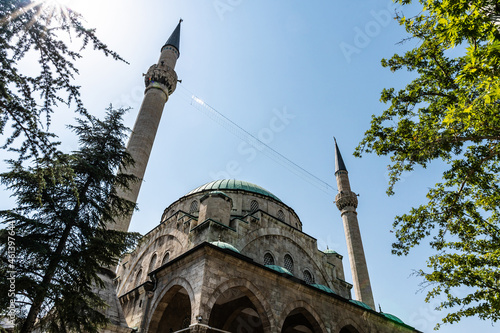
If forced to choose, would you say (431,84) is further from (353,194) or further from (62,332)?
(353,194)

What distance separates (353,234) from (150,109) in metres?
17.8

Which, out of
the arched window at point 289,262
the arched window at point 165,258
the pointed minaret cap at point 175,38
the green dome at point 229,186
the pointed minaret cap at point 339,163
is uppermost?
the pointed minaret cap at point 175,38

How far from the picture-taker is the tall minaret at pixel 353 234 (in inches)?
896

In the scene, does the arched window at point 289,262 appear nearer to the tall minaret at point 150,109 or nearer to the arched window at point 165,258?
the arched window at point 165,258

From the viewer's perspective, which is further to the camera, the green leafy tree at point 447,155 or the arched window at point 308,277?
the arched window at point 308,277

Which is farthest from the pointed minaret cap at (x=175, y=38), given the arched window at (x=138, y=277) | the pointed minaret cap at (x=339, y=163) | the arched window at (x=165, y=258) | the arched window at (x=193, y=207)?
the pointed minaret cap at (x=339, y=163)

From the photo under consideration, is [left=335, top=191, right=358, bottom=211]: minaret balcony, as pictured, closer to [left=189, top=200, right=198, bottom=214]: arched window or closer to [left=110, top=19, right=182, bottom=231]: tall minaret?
[left=189, top=200, right=198, bottom=214]: arched window

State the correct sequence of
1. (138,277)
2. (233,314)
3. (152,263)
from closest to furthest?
(233,314) < (152,263) < (138,277)

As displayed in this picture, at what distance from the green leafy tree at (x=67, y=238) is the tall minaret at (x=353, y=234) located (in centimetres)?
1900

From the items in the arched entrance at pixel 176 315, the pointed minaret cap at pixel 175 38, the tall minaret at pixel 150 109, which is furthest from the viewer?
the pointed minaret cap at pixel 175 38

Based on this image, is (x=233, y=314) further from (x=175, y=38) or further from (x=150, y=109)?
(x=175, y=38)

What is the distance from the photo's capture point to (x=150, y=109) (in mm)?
20047

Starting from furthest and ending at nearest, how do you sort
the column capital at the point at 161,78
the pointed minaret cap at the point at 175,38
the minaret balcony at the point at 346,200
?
the minaret balcony at the point at 346,200 → the pointed minaret cap at the point at 175,38 → the column capital at the point at 161,78

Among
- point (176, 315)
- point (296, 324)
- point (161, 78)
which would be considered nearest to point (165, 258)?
point (176, 315)
